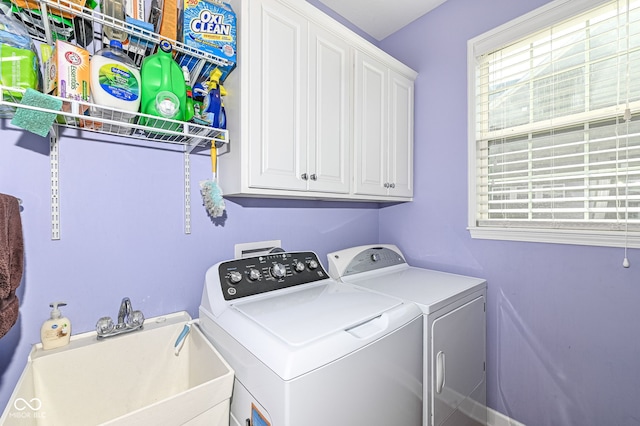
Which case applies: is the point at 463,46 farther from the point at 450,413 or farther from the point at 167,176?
the point at 450,413

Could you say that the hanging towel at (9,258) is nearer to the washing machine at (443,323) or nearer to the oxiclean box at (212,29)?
the oxiclean box at (212,29)

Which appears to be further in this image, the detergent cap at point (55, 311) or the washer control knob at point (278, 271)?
the washer control knob at point (278, 271)

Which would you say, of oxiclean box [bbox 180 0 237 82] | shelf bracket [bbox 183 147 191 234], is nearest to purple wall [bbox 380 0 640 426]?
oxiclean box [bbox 180 0 237 82]

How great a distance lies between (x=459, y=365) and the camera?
59.2 inches

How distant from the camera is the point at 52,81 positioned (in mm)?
968

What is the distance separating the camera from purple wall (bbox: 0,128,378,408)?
1070 mm

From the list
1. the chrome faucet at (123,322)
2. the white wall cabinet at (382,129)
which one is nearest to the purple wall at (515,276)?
the white wall cabinet at (382,129)

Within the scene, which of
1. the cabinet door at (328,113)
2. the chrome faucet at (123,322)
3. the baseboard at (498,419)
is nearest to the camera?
the chrome faucet at (123,322)

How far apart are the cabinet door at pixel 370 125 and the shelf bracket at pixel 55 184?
140 cm

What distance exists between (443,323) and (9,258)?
1.69 metres

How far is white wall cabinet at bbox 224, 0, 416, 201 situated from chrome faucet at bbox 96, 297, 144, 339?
665 millimetres

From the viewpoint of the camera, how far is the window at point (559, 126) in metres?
1.37

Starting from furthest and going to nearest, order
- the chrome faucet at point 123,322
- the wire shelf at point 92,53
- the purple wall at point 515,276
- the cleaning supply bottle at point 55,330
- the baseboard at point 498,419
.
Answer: the baseboard at point 498,419 → the purple wall at point 515,276 → the chrome faucet at point 123,322 → the cleaning supply bottle at point 55,330 → the wire shelf at point 92,53

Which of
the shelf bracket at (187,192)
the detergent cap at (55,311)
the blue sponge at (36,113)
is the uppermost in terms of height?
the blue sponge at (36,113)
